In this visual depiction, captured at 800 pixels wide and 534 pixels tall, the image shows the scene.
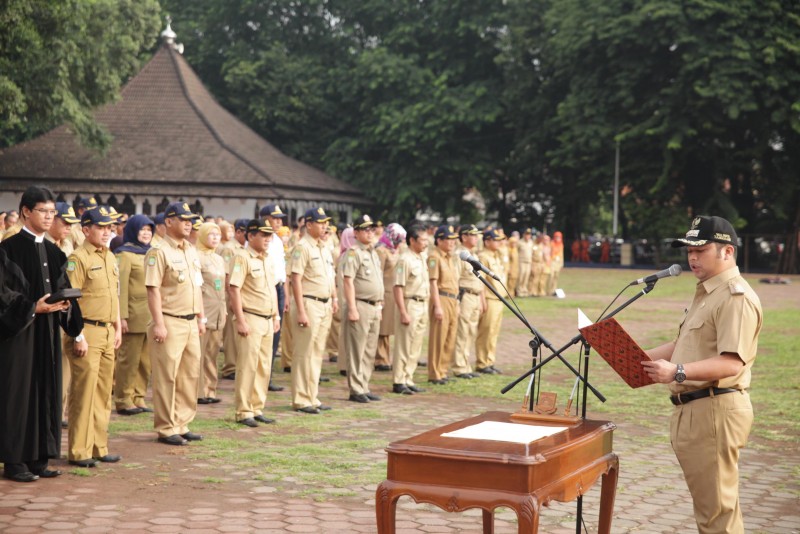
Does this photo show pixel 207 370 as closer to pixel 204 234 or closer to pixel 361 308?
pixel 204 234

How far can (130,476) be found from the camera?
784 cm

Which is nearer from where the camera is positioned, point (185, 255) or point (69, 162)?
point (185, 255)

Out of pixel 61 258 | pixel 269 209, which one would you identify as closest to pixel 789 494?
pixel 61 258

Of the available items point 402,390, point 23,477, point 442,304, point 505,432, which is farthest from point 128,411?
point 505,432

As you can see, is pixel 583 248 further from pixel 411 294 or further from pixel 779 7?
pixel 411 294

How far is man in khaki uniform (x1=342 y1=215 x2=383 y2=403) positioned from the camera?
11.5m

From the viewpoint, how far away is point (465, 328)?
45.4ft

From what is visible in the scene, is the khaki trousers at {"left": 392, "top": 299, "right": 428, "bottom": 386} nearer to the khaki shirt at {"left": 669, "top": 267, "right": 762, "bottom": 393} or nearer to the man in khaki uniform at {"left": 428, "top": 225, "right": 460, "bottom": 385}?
the man in khaki uniform at {"left": 428, "top": 225, "right": 460, "bottom": 385}

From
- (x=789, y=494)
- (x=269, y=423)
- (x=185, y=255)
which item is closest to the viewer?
(x=789, y=494)

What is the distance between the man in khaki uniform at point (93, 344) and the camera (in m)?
8.12

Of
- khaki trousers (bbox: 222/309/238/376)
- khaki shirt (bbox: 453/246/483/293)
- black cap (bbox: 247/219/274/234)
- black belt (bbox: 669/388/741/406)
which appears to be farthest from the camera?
khaki shirt (bbox: 453/246/483/293)

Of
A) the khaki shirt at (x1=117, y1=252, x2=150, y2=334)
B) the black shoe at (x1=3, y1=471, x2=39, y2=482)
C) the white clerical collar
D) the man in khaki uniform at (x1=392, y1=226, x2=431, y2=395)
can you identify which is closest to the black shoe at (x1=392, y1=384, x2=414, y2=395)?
the man in khaki uniform at (x1=392, y1=226, x2=431, y2=395)

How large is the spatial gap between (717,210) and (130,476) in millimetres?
35201

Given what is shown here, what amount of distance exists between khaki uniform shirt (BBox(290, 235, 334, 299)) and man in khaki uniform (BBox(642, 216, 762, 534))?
5852 millimetres
